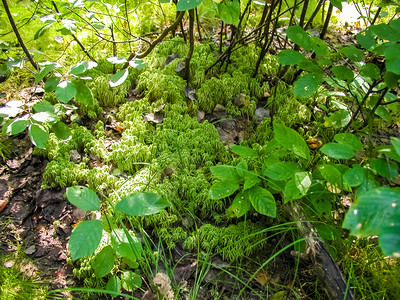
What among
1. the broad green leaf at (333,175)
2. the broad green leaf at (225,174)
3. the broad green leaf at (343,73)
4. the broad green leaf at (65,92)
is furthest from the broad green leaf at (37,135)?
the broad green leaf at (343,73)

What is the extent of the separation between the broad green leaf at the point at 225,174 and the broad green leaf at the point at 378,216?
41.7 inches

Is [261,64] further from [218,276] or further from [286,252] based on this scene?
[218,276]

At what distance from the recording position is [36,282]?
1827 millimetres

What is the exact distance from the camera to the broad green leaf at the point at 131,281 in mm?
1726

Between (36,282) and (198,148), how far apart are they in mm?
1546

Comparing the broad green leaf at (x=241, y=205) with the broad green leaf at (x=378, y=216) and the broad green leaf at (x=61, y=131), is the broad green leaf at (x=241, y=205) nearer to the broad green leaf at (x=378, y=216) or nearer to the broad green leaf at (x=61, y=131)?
the broad green leaf at (x=378, y=216)

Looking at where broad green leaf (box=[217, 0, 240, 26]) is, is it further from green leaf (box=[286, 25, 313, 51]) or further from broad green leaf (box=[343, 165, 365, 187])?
broad green leaf (box=[343, 165, 365, 187])

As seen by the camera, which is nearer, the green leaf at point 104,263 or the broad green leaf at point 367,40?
the green leaf at point 104,263

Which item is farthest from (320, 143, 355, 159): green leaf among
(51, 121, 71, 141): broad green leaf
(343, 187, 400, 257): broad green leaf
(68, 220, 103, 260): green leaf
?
(51, 121, 71, 141): broad green leaf

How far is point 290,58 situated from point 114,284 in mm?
1892

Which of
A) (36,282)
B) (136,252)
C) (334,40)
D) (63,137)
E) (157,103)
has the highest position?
(334,40)

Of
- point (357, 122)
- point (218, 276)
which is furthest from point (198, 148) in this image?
point (357, 122)

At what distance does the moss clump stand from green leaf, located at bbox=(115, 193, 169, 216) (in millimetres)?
551

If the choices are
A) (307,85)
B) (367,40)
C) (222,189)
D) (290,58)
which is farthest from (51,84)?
(367,40)
